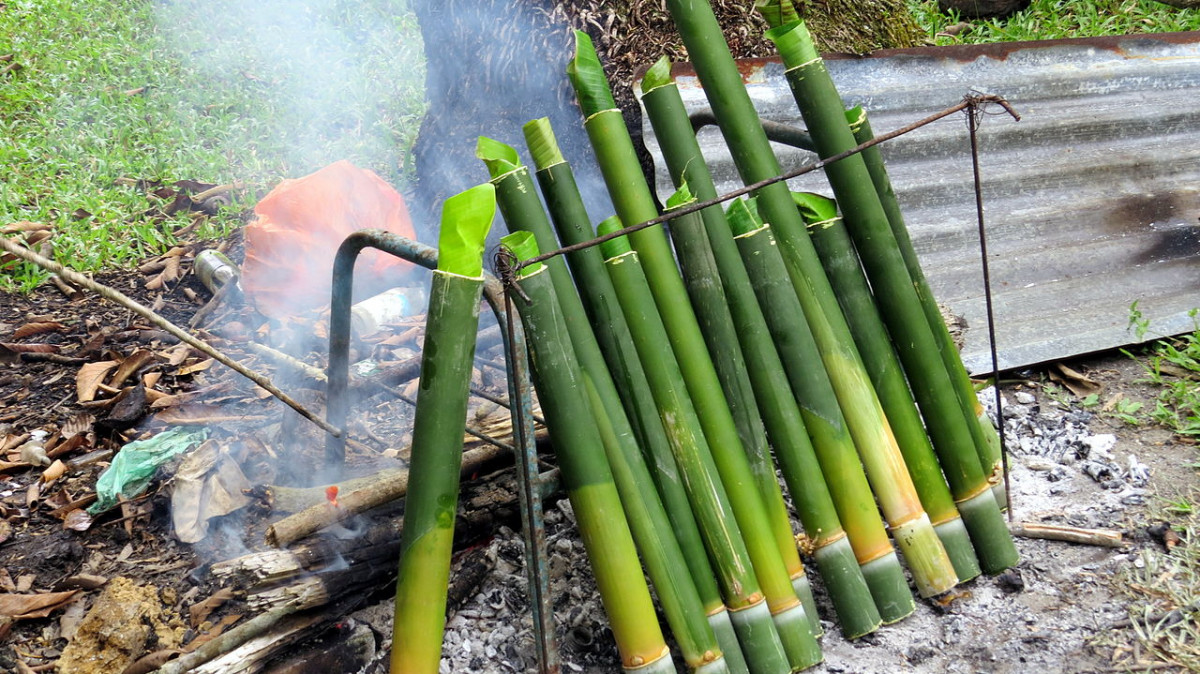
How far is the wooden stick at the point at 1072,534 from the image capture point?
2562mm

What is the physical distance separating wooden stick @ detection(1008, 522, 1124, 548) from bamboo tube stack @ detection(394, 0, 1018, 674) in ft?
0.83

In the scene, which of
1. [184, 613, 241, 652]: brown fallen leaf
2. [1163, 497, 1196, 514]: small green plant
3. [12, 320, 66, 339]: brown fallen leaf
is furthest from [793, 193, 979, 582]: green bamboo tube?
[12, 320, 66, 339]: brown fallen leaf

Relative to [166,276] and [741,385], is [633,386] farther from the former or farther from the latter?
[166,276]

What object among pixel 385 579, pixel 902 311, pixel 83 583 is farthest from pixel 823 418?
pixel 83 583

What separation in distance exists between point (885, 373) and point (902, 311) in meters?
0.18

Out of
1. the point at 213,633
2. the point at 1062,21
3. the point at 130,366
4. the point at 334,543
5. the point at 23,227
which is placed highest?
the point at 23,227

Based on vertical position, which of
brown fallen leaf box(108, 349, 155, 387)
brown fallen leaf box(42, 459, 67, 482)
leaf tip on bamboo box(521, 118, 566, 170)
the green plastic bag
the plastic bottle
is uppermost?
leaf tip on bamboo box(521, 118, 566, 170)

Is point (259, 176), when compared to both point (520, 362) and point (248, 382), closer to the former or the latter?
point (248, 382)

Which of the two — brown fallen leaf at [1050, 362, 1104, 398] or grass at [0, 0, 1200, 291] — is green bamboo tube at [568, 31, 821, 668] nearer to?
brown fallen leaf at [1050, 362, 1104, 398]

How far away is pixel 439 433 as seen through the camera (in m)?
A: 1.71

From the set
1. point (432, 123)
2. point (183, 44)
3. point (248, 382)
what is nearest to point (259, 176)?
point (432, 123)

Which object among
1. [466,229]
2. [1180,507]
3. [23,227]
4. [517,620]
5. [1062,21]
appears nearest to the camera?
[466,229]

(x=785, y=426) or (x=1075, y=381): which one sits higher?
(x=785, y=426)

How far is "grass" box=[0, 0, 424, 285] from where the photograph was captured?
486 cm
